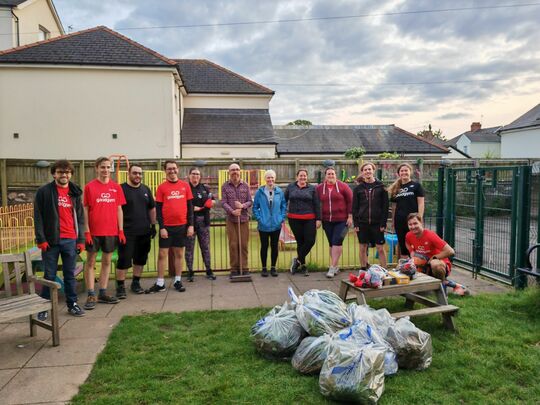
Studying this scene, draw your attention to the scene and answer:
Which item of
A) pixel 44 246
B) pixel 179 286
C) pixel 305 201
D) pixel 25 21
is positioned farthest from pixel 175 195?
pixel 25 21

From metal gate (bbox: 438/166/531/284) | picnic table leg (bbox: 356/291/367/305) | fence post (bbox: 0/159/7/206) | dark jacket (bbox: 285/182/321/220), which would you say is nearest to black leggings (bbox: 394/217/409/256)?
dark jacket (bbox: 285/182/321/220)

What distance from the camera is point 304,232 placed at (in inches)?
288

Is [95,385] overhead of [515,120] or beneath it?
beneath

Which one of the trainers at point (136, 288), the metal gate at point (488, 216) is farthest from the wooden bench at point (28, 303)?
the metal gate at point (488, 216)

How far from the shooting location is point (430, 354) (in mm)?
3773

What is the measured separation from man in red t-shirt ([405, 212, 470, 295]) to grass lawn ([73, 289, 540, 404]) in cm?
60

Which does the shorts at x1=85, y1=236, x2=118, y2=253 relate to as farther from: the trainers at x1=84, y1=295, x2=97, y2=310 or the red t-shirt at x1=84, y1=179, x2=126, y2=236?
the trainers at x1=84, y1=295, x2=97, y2=310

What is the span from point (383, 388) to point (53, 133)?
18691 mm

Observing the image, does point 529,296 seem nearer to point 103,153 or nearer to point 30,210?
point 30,210

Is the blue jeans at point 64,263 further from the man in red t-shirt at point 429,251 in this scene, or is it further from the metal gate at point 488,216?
the metal gate at point 488,216

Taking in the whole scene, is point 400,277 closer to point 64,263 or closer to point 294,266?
point 294,266

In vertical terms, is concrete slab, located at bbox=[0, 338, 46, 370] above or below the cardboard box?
below

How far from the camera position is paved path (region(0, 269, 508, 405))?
11.7 feet

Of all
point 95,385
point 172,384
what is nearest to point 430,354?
point 172,384
